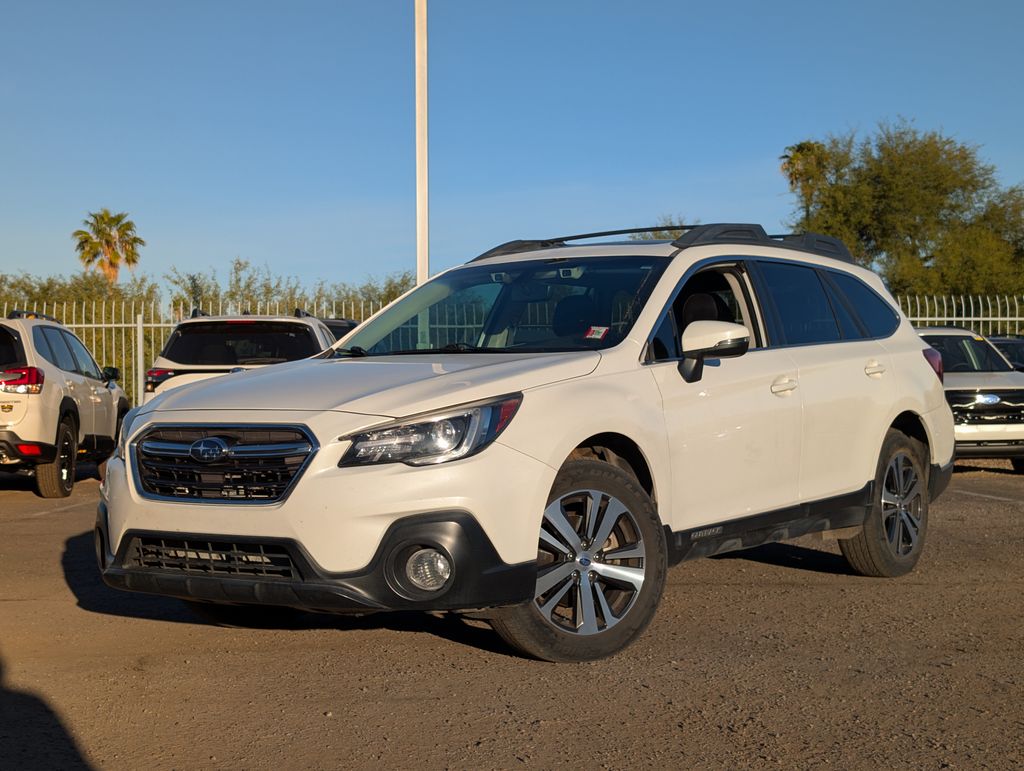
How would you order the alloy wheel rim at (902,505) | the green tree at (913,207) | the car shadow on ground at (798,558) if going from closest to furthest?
the alloy wheel rim at (902,505) → the car shadow on ground at (798,558) → the green tree at (913,207)

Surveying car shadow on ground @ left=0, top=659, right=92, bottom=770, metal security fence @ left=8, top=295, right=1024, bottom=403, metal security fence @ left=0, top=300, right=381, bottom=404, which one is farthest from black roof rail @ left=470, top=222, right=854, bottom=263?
metal security fence @ left=0, top=300, right=381, bottom=404

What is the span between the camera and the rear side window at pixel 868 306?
7406mm

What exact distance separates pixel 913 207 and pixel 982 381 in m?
30.8

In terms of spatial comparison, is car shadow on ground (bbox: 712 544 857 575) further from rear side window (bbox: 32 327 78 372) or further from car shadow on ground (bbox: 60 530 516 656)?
rear side window (bbox: 32 327 78 372)

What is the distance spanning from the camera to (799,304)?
271 inches

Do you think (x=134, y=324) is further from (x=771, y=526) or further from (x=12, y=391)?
(x=771, y=526)

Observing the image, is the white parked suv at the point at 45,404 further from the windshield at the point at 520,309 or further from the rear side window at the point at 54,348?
the windshield at the point at 520,309

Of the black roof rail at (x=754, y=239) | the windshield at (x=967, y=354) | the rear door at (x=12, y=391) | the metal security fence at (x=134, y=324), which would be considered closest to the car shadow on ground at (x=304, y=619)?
the black roof rail at (x=754, y=239)

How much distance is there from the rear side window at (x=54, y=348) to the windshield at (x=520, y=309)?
21.8ft

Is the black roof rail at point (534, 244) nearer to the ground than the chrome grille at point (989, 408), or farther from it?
farther from it

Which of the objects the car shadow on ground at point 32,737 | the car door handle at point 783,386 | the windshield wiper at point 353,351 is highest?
the windshield wiper at point 353,351

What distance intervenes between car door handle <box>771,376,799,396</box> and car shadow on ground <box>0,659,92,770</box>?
359cm

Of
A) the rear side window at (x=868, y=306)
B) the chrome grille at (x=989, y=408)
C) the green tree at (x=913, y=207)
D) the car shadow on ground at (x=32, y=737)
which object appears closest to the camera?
the car shadow on ground at (x=32, y=737)

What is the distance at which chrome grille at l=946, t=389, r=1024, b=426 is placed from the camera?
1348cm
